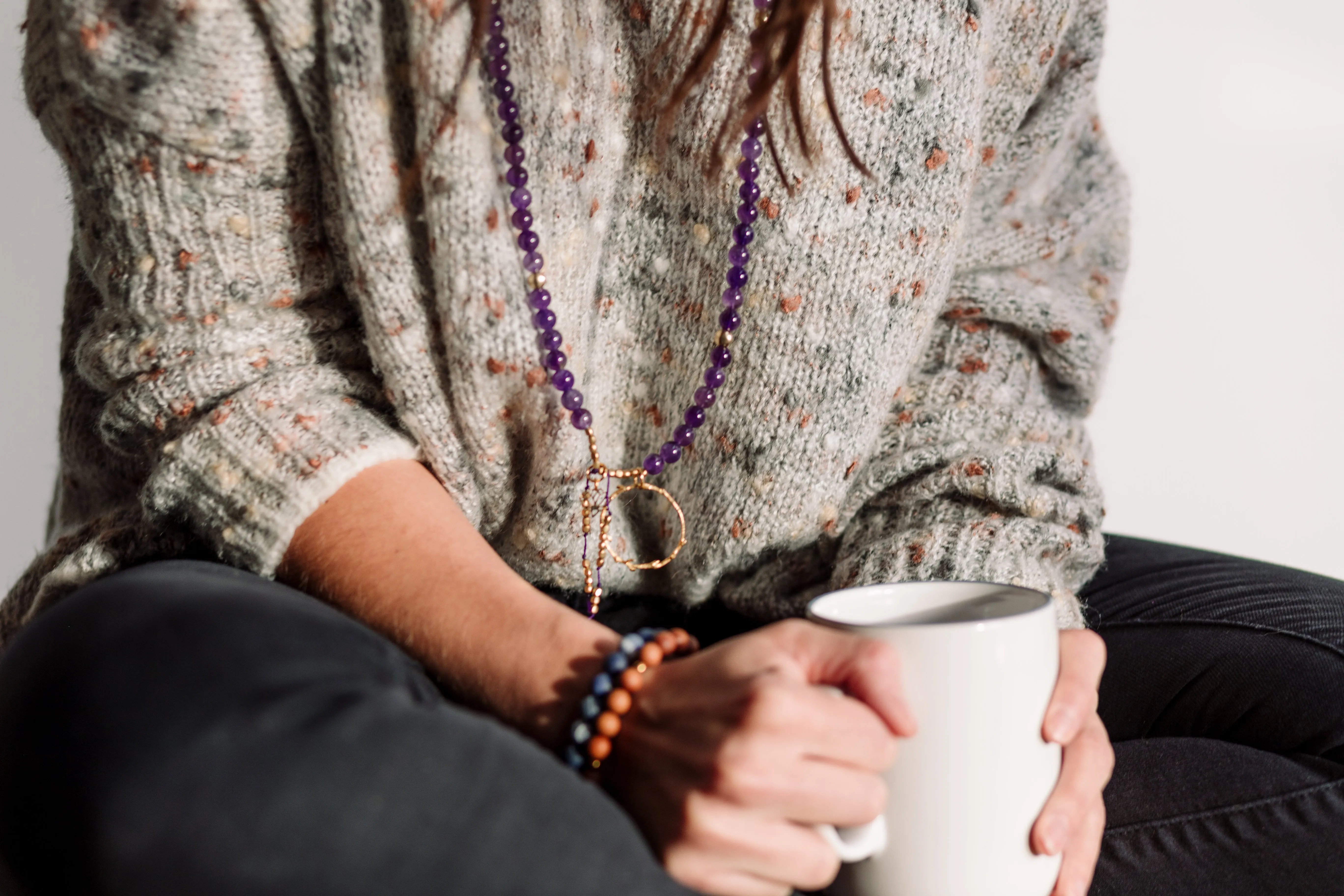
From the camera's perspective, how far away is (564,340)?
0.60 metres

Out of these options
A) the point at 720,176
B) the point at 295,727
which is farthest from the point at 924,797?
the point at 720,176

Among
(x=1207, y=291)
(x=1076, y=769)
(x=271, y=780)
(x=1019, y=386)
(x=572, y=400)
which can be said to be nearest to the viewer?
(x=271, y=780)

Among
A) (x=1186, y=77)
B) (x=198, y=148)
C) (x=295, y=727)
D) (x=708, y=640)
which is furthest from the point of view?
(x=1186, y=77)

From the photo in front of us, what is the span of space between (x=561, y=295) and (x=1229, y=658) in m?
0.50

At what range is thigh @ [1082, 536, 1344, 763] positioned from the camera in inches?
24.2

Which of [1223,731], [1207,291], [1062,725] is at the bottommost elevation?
[1223,731]

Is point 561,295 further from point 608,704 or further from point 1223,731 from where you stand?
point 1223,731

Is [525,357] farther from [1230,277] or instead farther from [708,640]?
[1230,277]

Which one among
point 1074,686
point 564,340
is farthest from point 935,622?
point 564,340

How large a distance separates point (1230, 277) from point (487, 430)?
3.66 ft

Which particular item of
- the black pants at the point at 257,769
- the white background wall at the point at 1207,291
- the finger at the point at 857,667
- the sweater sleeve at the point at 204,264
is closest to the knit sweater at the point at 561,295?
the sweater sleeve at the point at 204,264

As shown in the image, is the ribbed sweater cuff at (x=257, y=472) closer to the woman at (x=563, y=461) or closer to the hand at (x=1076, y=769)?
the woman at (x=563, y=461)

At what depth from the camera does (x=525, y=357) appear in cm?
57

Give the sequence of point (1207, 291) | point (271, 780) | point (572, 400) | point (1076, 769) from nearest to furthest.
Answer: point (271, 780)
point (1076, 769)
point (572, 400)
point (1207, 291)
